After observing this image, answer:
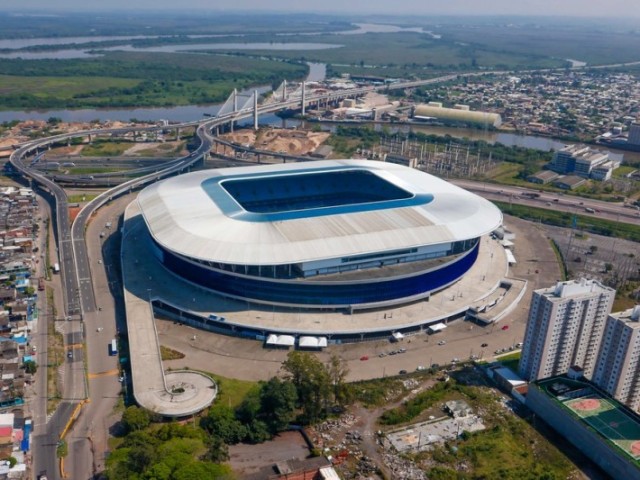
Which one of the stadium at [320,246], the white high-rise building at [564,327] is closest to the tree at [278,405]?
the stadium at [320,246]

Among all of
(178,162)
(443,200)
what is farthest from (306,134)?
(443,200)

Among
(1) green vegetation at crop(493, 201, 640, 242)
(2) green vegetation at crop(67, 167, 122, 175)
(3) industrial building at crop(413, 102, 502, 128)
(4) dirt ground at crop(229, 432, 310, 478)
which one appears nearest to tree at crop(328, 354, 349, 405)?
(4) dirt ground at crop(229, 432, 310, 478)

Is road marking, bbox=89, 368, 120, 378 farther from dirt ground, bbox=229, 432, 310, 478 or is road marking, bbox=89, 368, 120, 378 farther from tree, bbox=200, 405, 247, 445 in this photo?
dirt ground, bbox=229, 432, 310, 478

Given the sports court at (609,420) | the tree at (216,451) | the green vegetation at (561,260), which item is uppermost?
the sports court at (609,420)

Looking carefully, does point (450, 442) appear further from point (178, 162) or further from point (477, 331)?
point (178, 162)

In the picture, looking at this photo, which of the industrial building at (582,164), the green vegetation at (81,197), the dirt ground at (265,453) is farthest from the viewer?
the industrial building at (582,164)

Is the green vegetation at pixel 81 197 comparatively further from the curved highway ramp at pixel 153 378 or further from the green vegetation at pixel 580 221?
the green vegetation at pixel 580 221

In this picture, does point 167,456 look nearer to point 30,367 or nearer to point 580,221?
point 30,367

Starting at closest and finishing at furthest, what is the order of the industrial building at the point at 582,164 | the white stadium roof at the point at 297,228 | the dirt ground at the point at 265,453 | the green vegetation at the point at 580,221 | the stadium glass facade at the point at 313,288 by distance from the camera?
the dirt ground at the point at 265,453, the white stadium roof at the point at 297,228, the stadium glass facade at the point at 313,288, the green vegetation at the point at 580,221, the industrial building at the point at 582,164
